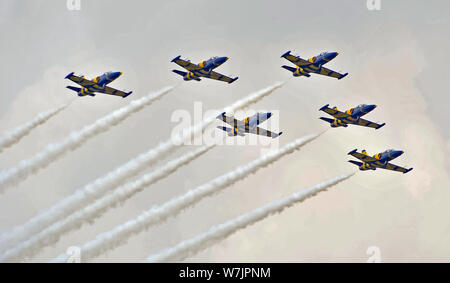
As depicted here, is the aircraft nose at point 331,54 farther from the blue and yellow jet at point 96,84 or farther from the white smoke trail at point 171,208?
the blue and yellow jet at point 96,84

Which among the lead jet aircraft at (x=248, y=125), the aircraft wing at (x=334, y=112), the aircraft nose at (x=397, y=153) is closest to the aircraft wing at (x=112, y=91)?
the lead jet aircraft at (x=248, y=125)

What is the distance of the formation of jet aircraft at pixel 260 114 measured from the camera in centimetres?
14450

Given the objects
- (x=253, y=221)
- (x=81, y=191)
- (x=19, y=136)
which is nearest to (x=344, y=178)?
(x=253, y=221)

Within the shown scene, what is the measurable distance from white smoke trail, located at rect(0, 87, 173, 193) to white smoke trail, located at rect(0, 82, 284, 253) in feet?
25.9

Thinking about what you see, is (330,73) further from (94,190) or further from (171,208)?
(94,190)

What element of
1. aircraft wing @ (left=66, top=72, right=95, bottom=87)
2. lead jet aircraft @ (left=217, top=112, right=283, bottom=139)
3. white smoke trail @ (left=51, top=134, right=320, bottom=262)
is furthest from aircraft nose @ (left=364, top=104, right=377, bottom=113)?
aircraft wing @ (left=66, top=72, right=95, bottom=87)

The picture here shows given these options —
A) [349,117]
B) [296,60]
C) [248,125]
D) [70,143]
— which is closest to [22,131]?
[70,143]

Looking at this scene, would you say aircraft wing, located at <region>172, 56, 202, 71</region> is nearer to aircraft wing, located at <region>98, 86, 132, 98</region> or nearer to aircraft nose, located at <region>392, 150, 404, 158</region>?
aircraft wing, located at <region>98, 86, 132, 98</region>

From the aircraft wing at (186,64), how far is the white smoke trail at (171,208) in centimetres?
2102

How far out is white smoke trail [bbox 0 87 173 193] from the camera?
429 feet

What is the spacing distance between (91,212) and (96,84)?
26.1 metres

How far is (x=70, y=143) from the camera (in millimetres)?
133375
